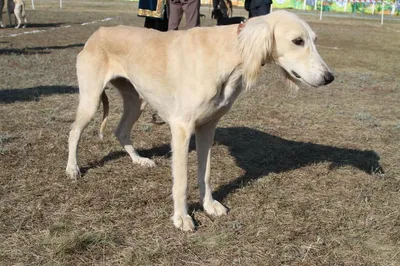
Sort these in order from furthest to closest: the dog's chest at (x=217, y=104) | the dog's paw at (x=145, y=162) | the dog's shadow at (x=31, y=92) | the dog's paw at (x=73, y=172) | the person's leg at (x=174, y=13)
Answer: the dog's shadow at (x=31, y=92)
the person's leg at (x=174, y=13)
the dog's paw at (x=145, y=162)
the dog's paw at (x=73, y=172)
the dog's chest at (x=217, y=104)

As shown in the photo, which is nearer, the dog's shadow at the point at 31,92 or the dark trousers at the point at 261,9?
the dark trousers at the point at 261,9

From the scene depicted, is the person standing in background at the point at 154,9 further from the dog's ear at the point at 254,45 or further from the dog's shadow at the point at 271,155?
the dog's ear at the point at 254,45

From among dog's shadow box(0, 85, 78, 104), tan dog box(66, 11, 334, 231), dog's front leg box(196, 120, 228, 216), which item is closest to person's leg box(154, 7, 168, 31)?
tan dog box(66, 11, 334, 231)

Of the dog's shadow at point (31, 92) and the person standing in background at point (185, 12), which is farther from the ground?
the person standing in background at point (185, 12)

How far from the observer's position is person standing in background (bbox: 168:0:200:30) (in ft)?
16.3

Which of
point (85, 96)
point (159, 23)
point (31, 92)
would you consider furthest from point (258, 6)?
point (31, 92)

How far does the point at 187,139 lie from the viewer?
309cm

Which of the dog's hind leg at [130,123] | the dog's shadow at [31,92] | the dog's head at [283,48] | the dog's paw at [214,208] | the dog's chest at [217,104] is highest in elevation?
the dog's head at [283,48]

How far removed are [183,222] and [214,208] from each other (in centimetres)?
37

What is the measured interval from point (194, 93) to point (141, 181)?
1.33m

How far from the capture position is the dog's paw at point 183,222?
3098 mm

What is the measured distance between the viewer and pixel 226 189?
3.90 meters

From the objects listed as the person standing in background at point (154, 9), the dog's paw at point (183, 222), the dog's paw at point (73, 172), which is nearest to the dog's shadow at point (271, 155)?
the dog's paw at point (73, 172)

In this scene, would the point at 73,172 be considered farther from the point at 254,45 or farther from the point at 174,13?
the point at 174,13
